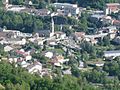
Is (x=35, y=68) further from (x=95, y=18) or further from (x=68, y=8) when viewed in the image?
(x=68, y=8)

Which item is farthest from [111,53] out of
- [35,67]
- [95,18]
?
[95,18]

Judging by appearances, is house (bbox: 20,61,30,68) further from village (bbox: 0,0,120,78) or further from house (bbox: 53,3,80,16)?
house (bbox: 53,3,80,16)

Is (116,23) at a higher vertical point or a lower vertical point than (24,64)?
lower

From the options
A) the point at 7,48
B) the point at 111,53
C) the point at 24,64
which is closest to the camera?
the point at 24,64

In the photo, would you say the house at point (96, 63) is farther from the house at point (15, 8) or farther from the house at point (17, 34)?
the house at point (15, 8)

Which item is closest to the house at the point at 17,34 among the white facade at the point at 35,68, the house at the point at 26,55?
the house at the point at 26,55

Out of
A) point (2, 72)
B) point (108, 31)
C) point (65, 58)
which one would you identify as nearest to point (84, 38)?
point (108, 31)

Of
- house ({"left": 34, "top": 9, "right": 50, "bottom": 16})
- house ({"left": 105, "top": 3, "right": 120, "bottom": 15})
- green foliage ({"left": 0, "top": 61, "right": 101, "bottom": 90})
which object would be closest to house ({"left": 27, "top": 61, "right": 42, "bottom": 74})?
green foliage ({"left": 0, "top": 61, "right": 101, "bottom": 90})

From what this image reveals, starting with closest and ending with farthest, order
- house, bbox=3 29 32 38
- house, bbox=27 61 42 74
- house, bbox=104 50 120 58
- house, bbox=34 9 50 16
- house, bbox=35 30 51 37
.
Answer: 1. house, bbox=27 61 42 74
2. house, bbox=104 50 120 58
3. house, bbox=3 29 32 38
4. house, bbox=35 30 51 37
5. house, bbox=34 9 50 16
